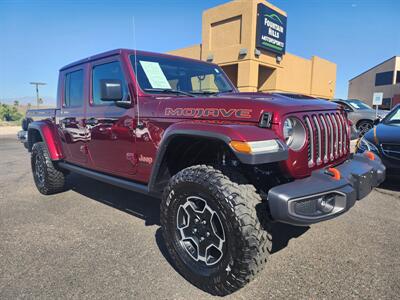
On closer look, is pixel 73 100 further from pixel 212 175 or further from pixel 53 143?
pixel 212 175

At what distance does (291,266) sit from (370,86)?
168ft

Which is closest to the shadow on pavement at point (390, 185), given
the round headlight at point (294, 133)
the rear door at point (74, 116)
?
the round headlight at point (294, 133)

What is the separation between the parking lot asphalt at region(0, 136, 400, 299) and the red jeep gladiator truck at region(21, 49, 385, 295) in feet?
1.29

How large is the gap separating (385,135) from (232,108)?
11.7 feet

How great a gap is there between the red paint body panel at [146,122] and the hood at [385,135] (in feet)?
7.17

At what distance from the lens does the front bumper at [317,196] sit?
6.28 ft

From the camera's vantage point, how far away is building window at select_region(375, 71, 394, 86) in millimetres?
42375

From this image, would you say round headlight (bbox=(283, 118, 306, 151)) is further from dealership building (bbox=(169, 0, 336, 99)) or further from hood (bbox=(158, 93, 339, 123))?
dealership building (bbox=(169, 0, 336, 99))

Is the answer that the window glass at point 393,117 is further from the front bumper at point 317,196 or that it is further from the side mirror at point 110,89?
the side mirror at point 110,89

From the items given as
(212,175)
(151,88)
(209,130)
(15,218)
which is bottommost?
(15,218)

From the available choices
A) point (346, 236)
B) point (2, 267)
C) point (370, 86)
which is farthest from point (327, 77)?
point (2, 267)

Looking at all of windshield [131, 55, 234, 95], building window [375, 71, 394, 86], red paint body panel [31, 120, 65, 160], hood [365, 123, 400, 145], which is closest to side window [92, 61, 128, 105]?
windshield [131, 55, 234, 95]

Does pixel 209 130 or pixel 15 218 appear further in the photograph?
pixel 15 218

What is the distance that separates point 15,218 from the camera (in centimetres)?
376
